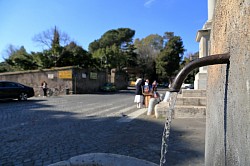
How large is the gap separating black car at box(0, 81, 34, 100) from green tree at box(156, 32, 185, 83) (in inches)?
1566

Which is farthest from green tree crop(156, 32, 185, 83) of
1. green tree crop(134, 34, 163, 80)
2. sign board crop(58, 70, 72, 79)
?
sign board crop(58, 70, 72, 79)

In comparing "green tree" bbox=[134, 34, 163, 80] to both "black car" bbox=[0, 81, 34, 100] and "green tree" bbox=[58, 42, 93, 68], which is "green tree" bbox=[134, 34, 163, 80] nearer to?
"green tree" bbox=[58, 42, 93, 68]

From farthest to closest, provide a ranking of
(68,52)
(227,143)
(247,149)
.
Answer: (68,52)
(227,143)
(247,149)

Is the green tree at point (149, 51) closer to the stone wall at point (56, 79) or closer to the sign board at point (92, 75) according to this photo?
the sign board at point (92, 75)

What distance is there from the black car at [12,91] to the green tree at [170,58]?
130 ft

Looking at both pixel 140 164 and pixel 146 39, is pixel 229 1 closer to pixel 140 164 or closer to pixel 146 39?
pixel 140 164

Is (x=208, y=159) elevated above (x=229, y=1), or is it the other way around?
(x=229, y=1)

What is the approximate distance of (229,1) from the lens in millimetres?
1573

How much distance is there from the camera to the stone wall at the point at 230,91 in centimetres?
128

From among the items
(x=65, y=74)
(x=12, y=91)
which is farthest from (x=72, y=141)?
(x=65, y=74)

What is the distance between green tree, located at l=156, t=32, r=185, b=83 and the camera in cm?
5469

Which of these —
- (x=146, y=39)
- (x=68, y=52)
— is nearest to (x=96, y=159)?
(x=68, y=52)

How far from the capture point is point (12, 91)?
16891mm

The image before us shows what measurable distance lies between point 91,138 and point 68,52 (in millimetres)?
29835
